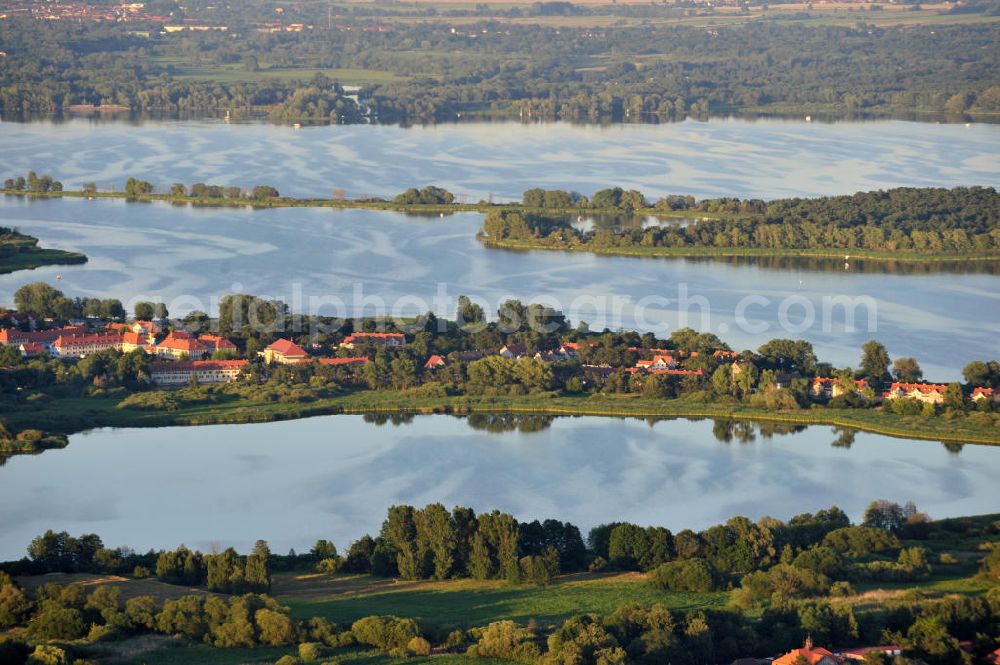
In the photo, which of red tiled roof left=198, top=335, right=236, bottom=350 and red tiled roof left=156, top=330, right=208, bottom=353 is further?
red tiled roof left=198, top=335, right=236, bottom=350

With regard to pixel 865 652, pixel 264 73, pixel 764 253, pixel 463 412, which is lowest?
pixel 463 412

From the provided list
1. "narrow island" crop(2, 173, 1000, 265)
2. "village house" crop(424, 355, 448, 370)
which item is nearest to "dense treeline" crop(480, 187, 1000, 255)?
"narrow island" crop(2, 173, 1000, 265)

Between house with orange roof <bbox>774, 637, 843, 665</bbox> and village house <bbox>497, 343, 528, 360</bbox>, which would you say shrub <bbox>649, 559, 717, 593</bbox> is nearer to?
house with orange roof <bbox>774, 637, 843, 665</bbox>

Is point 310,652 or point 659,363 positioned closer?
point 310,652

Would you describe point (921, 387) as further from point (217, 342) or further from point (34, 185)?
point (34, 185)

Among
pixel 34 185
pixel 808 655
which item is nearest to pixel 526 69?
pixel 34 185

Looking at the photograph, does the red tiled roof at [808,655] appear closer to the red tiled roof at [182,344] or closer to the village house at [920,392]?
the village house at [920,392]

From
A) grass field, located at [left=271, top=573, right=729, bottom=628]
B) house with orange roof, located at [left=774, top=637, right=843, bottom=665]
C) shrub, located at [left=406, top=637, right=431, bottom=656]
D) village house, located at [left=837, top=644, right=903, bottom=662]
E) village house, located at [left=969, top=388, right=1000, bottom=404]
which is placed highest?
house with orange roof, located at [left=774, top=637, right=843, bottom=665]

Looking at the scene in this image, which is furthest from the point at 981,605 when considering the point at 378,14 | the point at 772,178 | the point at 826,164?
the point at 378,14
